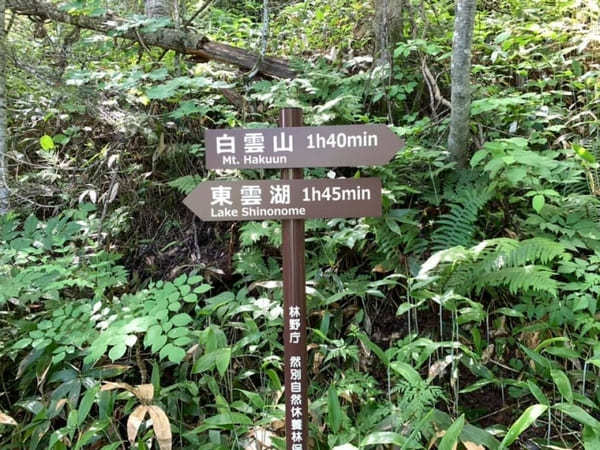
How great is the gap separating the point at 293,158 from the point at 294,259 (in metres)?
0.47

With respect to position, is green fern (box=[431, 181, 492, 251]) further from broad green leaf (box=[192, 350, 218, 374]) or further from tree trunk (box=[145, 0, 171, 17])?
tree trunk (box=[145, 0, 171, 17])

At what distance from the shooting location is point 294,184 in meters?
2.16

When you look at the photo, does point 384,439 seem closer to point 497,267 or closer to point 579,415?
point 579,415

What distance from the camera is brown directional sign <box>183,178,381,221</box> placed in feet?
7.04

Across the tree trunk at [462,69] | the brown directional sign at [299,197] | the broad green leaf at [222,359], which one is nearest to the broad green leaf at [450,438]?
the brown directional sign at [299,197]

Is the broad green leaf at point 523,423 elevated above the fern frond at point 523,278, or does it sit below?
below

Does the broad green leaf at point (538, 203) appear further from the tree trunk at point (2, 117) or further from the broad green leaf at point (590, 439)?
the tree trunk at point (2, 117)

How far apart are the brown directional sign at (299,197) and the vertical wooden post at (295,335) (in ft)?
0.24

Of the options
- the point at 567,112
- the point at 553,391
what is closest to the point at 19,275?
the point at 553,391

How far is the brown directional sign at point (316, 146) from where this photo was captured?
2135mm

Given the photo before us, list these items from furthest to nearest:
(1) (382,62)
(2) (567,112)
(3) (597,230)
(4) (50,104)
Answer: (4) (50,104) < (1) (382,62) < (2) (567,112) < (3) (597,230)

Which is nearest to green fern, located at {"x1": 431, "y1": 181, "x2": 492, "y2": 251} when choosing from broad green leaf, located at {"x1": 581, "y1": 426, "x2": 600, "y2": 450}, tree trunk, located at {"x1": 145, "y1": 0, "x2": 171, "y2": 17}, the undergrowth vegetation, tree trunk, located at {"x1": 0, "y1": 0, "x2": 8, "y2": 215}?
the undergrowth vegetation

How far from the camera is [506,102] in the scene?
3.43 meters

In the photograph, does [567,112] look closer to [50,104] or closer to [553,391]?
[553,391]
